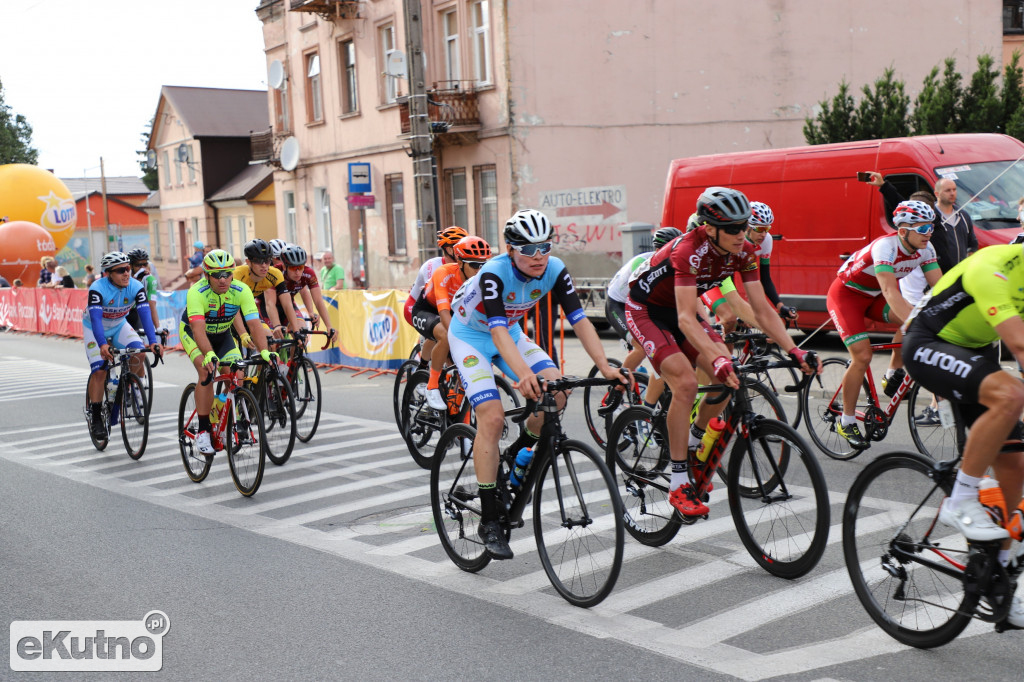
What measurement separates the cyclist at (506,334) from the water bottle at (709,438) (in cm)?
76

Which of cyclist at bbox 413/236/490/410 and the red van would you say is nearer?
cyclist at bbox 413/236/490/410

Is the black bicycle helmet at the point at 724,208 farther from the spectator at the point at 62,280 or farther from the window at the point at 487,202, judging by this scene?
the spectator at the point at 62,280

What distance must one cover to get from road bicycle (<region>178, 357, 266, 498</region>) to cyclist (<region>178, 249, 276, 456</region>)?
0.30 ft

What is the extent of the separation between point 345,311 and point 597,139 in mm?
11133

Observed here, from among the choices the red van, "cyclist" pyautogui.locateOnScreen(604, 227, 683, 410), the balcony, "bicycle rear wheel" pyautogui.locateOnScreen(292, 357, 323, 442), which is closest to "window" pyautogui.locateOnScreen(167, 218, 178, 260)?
the balcony

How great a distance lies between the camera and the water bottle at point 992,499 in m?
4.43

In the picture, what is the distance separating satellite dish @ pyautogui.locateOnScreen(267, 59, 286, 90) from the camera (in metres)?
35.6

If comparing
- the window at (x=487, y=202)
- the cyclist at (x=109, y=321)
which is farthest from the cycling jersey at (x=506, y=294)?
the window at (x=487, y=202)

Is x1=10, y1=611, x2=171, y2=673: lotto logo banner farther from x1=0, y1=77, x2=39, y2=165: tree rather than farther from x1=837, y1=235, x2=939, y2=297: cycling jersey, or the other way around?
x1=0, y1=77, x2=39, y2=165: tree

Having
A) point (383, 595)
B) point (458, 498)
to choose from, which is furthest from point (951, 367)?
point (383, 595)

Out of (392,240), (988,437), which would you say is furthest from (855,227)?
(392,240)

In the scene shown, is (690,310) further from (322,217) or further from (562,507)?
(322,217)

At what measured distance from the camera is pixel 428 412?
31.7 feet

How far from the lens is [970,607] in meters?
4.53
